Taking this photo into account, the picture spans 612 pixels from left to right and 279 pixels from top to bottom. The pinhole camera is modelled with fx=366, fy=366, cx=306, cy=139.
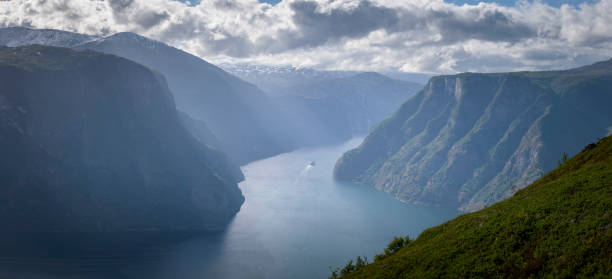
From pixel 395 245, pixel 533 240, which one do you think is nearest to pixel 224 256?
pixel 395 245

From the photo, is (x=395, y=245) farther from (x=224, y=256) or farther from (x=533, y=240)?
(x=224, y=256)

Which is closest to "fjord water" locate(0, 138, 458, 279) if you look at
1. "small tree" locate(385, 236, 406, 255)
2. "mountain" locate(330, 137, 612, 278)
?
"small tree" locate(385, 236, 406, 255)

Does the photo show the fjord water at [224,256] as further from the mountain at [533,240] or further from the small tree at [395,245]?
the mountain at [533,240]

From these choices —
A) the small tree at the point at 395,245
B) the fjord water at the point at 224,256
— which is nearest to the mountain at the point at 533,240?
the small tree at the point at 395,245

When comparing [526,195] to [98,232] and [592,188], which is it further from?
[98,232]

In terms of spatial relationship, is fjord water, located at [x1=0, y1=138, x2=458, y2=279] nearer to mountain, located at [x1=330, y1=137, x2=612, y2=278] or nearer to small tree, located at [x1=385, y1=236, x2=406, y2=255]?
small tree, located at [x1=385, y1=236, x2=406, y2=255]

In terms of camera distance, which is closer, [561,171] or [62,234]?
[561,171]

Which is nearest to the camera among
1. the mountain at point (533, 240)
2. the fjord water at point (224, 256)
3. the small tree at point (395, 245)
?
the mountain at point (533, 240)

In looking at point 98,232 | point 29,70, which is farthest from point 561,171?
point 29,70

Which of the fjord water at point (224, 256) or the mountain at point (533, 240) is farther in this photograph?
the fjord water at point (224, 256)
